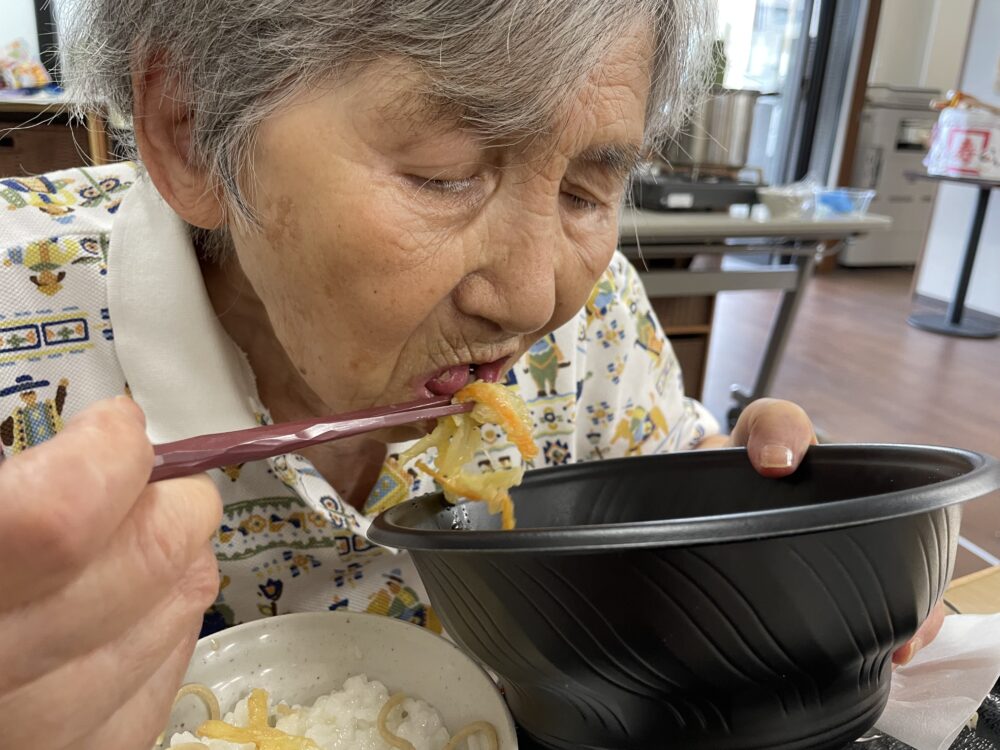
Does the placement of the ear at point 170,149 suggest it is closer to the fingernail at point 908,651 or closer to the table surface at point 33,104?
the table surface at point 33,104

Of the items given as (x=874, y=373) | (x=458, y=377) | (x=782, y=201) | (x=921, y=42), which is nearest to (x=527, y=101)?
(x=458, y=377)

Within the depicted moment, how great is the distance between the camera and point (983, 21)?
5758mm

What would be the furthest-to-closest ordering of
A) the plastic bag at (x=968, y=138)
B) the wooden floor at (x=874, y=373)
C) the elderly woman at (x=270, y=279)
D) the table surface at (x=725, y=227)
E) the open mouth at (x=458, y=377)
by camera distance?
the plastic bag at (x=968, y=138) → the wooden floor at (x=874, y=373) → the table surface at (x=725, y=227) → the open mouth at (x=458, y=377) → the elderly woman at (x=270, y=279)

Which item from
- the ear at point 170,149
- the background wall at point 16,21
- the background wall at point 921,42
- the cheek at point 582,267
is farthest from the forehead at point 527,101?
the background wall at point 921,42

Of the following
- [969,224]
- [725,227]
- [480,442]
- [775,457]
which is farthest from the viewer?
[969,224]

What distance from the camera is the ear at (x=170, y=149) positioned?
82 cm

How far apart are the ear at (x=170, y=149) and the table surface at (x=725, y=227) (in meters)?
1.90

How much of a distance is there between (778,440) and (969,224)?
6129 millimetres

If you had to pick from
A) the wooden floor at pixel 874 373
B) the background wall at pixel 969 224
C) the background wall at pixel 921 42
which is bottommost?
the wooden floor at pixel 874 373

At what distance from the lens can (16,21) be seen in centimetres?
188

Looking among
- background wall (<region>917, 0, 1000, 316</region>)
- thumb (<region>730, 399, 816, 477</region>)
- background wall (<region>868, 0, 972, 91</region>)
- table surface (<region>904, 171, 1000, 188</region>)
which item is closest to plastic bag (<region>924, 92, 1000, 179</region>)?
table surface (<region>904, 171, 1000, 188</region>)

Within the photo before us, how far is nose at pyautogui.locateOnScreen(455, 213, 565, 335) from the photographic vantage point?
761mm

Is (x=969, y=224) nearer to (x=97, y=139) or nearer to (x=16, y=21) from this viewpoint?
(x=16, y=21)

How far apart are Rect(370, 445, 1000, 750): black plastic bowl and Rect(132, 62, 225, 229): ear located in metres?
0.44
